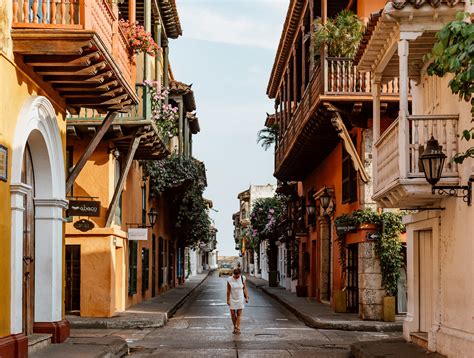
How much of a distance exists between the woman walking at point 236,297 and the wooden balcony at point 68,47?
6.66 meters

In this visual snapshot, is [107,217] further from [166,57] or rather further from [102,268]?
[166,57]

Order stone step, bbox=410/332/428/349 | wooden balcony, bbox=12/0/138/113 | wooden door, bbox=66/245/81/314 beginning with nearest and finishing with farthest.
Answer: wooden balcony, bbox=12/0/138/113
stone step, bbox=410/332/428/349
wooden door, bbox=66/245/81/314

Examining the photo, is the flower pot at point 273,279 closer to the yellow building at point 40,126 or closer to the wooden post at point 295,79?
the wooden post at point 295,79

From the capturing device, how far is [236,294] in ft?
66.8

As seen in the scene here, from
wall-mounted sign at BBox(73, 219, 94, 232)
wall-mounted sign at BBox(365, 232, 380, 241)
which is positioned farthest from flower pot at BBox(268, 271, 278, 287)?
wall-mounted sign at BBox(73, 219, 94, 232)

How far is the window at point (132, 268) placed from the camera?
87.8 feet

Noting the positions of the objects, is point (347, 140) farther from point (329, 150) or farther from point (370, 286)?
point (329, 150)

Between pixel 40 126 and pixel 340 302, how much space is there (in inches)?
485

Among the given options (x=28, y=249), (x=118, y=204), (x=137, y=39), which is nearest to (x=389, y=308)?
(x=118, y=204)

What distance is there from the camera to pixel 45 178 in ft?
48.9

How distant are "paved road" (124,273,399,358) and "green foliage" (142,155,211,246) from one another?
25.2 ft

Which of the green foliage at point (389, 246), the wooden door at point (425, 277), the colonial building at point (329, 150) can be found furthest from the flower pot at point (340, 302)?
the wooden door at point (425, 277)

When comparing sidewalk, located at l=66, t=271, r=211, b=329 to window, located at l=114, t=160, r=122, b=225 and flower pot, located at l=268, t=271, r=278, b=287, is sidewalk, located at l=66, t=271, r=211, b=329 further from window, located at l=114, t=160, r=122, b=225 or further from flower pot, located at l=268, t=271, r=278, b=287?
flower pot, located at l=268, t=271, r=278, b=287

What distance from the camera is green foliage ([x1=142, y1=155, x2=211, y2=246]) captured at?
3244cm
